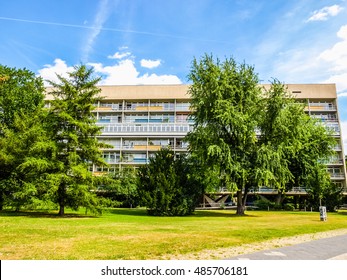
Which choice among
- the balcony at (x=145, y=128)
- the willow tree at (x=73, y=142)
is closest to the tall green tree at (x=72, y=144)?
the willow tree at (x=73, y=142)

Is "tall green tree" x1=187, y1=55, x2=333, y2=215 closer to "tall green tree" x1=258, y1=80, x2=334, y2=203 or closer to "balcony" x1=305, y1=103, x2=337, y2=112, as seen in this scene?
"tall green tree" x1=258, y1=80, x2=334, y2=203

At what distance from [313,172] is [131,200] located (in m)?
25.0

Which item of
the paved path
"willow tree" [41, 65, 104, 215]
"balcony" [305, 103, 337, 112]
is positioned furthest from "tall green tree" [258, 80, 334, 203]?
"balcony" [305, 103, 337, 112]

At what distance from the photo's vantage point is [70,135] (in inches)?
977

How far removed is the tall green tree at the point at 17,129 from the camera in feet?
85.8

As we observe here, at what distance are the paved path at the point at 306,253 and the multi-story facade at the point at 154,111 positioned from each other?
49195mm

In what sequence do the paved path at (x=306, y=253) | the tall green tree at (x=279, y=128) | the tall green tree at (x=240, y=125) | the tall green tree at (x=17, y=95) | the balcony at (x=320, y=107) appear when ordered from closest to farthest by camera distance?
the paved path at (x=306, y=253) < the tall green tree at (x=240, y=125) < the tall green tree at (x=279, y=128) < the tall green tree at (x=17, y=95) < the balcony at (x=320, y=107)

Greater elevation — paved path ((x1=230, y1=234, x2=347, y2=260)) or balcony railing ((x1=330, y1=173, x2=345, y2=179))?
balcony railing ((x1=330, y1=173, x2=345, y2=179))

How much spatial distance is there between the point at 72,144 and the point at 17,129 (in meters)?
9.06

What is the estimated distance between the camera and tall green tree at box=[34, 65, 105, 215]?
80.7 ft

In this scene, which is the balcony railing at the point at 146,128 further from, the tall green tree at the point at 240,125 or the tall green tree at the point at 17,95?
the tall green tree at the point at 240,125

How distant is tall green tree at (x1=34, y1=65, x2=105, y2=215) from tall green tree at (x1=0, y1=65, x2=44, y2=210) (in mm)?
1773
